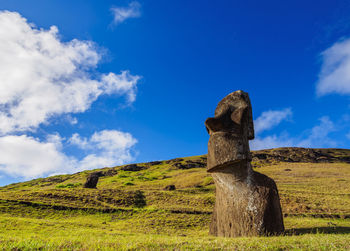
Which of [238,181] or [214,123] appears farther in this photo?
[214,123]

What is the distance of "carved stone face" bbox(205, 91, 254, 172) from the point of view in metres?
10.1

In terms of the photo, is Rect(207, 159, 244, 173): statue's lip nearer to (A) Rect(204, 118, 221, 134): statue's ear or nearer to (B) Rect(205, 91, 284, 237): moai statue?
(B) Rect(205, 91, 284, 237): moai statue

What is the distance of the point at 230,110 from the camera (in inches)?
437

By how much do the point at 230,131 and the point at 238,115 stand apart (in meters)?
0.80

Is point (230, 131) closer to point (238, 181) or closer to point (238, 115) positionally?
point (238, 115)

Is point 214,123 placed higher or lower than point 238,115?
lower

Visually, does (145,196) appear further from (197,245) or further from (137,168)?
(137,168)

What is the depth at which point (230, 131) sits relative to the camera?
34.4 ft

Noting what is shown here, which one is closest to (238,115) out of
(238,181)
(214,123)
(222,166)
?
(214,123)

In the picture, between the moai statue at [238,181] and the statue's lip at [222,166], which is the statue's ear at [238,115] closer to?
the moai statue at [238,181]

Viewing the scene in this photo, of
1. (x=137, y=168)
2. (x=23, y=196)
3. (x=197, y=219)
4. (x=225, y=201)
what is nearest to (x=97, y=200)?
(x=23, y=196)

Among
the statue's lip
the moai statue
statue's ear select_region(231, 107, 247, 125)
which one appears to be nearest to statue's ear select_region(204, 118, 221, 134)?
the moai statue

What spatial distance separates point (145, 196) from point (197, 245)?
1871 centimetres

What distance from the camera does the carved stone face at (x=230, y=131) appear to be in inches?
397
